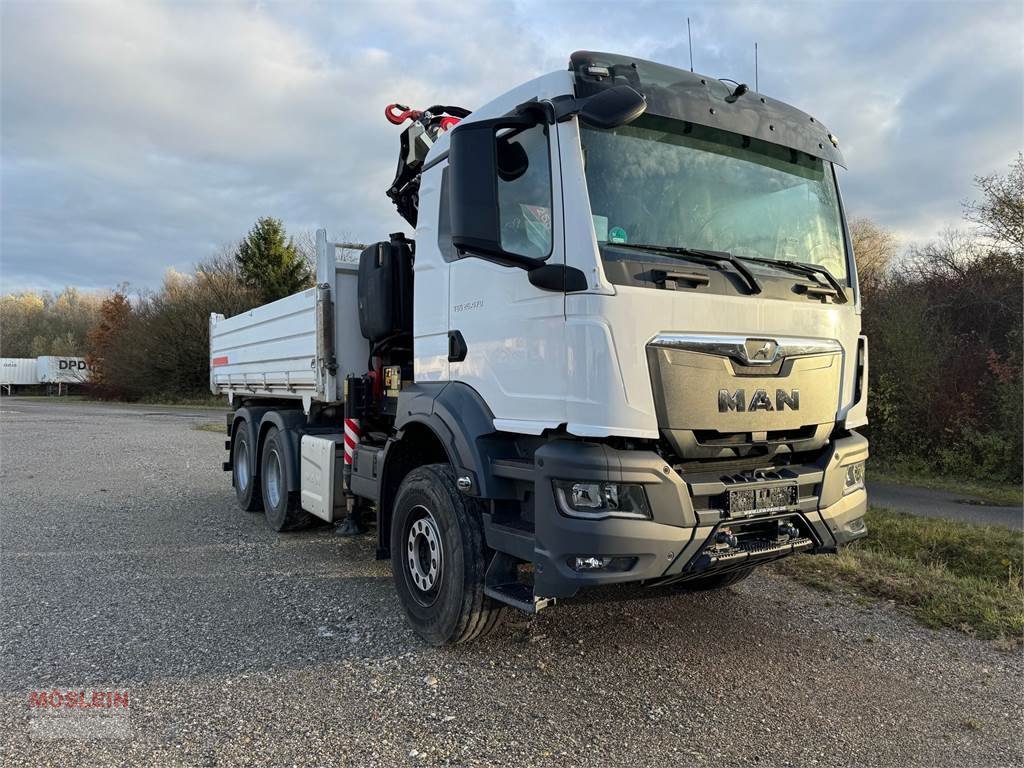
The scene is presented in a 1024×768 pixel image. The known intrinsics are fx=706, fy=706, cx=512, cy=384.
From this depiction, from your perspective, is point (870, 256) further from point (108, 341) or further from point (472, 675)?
point (108, 341)

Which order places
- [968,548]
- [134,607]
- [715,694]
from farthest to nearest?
[968,548]
[134,607]
[715,694]

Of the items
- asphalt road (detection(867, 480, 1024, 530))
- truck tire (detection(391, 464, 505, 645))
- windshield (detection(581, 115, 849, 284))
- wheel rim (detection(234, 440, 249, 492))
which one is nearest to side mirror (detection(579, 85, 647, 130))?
windshield (detection(581, 115, 849, 284))

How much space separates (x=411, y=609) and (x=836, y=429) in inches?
106

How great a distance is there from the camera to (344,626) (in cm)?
441

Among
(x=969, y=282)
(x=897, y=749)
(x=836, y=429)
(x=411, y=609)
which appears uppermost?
(x=969, y=282)

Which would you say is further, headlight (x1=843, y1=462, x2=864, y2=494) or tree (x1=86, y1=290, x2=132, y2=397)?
tree (x1=86, y1=290, x2=132, y2=397)

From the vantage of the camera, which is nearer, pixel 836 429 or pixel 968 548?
pixel 836 429

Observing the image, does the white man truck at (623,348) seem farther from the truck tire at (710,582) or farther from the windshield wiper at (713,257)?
the truck tire at (710,582)

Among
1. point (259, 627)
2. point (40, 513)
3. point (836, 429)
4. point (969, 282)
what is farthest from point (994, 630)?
point (969, 282)

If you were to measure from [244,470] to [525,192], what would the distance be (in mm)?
5886

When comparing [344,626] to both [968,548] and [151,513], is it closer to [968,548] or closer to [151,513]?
[151,513]

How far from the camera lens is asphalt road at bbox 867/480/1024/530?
873 centimetres

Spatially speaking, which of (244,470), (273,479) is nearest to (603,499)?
(273,479)

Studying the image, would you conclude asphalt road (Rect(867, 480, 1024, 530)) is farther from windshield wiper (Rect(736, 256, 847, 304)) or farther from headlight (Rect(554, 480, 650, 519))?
headlight (Rect(554, 480, 650, 519))
